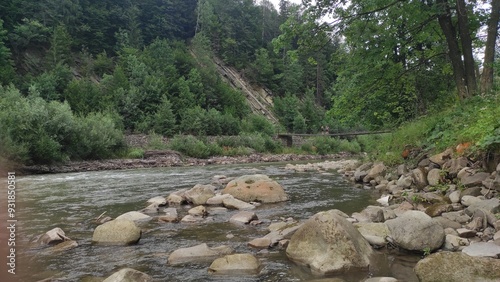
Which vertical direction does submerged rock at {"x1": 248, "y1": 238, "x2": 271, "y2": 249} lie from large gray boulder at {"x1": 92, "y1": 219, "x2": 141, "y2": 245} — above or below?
below

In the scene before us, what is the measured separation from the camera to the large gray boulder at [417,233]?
446 centimetres

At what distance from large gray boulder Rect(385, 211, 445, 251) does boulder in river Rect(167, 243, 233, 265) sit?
7.49 feet

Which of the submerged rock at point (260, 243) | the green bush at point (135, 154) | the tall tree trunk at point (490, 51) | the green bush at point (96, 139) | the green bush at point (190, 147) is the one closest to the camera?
the submerged rock at point (260, 243)

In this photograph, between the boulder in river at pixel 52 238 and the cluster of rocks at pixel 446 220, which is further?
the boulder in river at pixel 52 238

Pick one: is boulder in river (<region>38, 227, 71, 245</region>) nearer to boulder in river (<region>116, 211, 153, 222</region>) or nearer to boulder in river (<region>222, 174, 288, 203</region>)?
boulder in river (<region>116, 211, 153, 222</region>)

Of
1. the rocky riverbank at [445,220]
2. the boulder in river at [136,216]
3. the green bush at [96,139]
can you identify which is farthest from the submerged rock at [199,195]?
the green bush at [96,139]

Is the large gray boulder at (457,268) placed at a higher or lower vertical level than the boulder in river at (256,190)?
higher

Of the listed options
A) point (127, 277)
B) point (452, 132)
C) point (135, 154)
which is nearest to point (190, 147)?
point (135, 154)

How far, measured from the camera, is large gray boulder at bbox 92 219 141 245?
5.48m

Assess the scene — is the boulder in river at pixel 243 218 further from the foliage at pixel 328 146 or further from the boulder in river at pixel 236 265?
the foliage at pixel 328 146

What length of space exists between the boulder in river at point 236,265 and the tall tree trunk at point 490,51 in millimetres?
8827

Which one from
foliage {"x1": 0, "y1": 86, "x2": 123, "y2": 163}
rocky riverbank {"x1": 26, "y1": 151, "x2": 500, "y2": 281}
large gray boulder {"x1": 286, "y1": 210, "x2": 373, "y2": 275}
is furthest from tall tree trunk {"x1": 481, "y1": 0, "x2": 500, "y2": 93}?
foliage {"x1": 0, "y1": 86, "x2": 123, "y2": 163}

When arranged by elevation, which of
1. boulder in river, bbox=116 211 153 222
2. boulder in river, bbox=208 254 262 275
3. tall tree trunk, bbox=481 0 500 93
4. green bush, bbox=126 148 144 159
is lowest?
green bush, bbox=126 148 144 159

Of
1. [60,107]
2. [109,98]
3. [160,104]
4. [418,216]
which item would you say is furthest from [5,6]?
[418,216]
